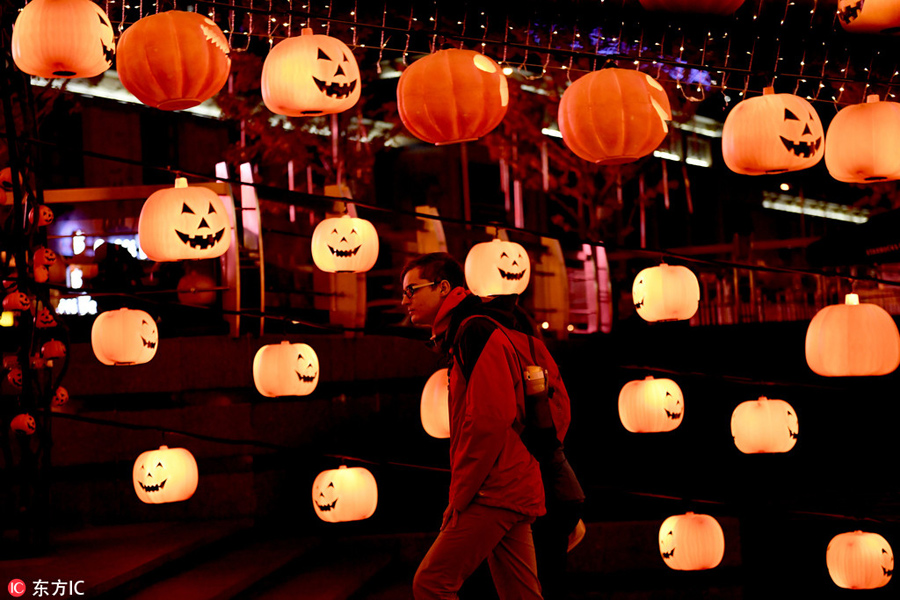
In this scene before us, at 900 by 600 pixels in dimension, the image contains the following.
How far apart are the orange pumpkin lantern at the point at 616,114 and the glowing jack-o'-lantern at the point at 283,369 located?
3.14m

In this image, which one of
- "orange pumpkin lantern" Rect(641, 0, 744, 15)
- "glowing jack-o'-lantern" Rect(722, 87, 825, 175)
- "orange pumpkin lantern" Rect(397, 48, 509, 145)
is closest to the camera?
"orange pumpkin lantern" Rect(641, 0, 744, 15)

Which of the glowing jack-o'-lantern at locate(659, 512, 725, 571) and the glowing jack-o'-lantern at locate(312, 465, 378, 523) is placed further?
the glowing jack-o'-lantern at locate(659, 512, 725, 571)

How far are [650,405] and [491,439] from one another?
4.77 metres

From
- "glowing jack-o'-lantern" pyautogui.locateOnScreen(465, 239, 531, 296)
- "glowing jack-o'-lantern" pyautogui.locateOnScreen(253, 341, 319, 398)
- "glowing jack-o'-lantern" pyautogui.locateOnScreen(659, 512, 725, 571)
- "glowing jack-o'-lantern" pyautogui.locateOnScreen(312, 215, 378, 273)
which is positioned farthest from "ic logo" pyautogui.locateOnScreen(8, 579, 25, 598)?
"glowing jack-o'-lantern" pyautogui.locateOnScreen(659, 512, 725, 571)

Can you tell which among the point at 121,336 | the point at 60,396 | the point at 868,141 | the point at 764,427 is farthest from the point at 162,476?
the point at 868,141

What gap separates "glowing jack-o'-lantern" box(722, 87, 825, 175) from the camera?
5223 mm

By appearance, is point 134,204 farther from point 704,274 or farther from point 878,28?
point 704,274

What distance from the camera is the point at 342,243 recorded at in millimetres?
7715

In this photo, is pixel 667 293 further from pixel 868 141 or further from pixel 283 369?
pixel 283 369

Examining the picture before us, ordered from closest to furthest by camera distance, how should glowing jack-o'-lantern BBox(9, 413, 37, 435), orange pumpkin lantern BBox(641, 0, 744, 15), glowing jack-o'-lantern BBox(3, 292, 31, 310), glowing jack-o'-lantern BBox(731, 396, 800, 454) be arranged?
orange pumpkin lantern BBox(641, 0, 744, 15), glowing jack-o'-lantern BBox(9, 413, 37, 435), glowing jack-o'-lantern BBox(3, 292, 31, 310), glowing jack-o'-lantern BBox(731, 396, 800, 454)

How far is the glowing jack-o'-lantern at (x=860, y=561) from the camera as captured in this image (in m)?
7.19

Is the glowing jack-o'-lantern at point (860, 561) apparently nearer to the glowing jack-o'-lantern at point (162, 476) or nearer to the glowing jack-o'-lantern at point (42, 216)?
the glowing jack-o'-lantern at point (162, 476)

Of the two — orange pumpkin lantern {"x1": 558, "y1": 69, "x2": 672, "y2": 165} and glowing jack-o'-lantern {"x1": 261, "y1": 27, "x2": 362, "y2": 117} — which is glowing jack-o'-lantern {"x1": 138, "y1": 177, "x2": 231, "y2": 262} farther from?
orange pumpkin lantern {"x1": 558, "y1": 69, "x2": 672, "y2": 165}

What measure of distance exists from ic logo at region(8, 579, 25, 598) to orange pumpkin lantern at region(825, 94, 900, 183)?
17.5 feet
